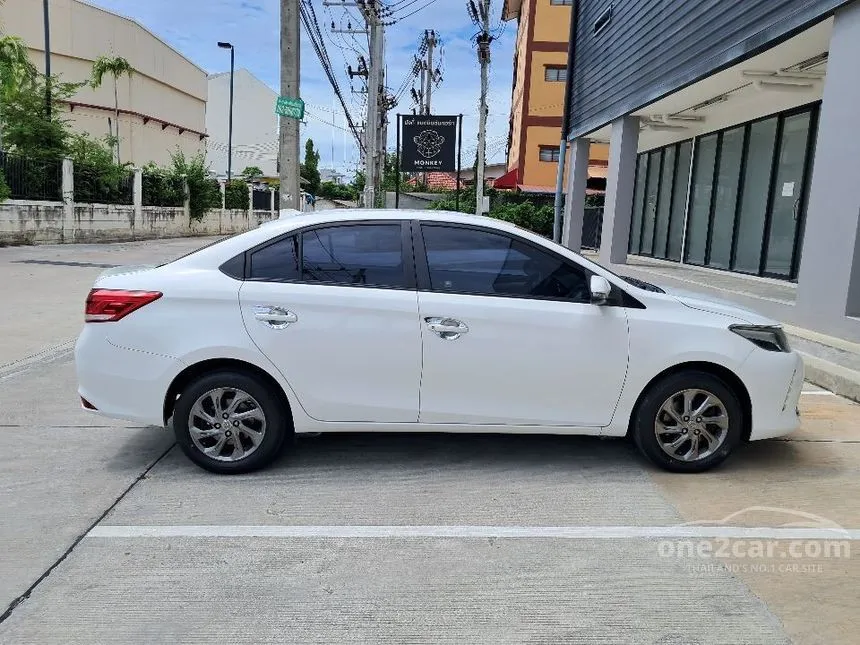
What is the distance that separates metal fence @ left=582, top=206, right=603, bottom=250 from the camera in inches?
940

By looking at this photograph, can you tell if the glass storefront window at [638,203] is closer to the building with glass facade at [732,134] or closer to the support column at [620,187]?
the building with glass facade at [732,134]

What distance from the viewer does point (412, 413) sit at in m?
4.18

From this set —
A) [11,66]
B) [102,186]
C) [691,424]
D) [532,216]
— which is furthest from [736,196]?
[11,66]

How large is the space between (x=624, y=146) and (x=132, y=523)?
40.7 feet

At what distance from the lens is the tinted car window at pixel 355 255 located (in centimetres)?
422

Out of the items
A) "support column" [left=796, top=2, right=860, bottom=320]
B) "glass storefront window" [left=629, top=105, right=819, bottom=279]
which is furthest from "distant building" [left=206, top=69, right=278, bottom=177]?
"support column" [left=796, top=2, right=860, bottom=320]

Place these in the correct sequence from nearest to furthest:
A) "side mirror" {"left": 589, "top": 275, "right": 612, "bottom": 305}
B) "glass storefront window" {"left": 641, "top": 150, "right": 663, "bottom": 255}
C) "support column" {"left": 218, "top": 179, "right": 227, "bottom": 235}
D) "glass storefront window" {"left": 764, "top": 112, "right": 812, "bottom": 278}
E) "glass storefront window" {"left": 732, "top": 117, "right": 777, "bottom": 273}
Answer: "side mirror" {"left": 589, "top": 275, "right": 612, "bottom": 305} → "glass storefront window" {"left": 764, "top": 112, "right": 812, "bottom": 278} → "glass storefront window" {"left": 732, "top": 117, "right": 777, "bottom": 273} → "glass storefront window" {"left": 641, "top": 150, "right": 663, "bottom": 255} → "support column" {"left": 218, "top": 179, "right": 227, "bottom": 235}

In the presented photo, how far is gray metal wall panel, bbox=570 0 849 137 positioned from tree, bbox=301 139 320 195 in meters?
58.6

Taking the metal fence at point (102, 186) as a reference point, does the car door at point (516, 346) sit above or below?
below

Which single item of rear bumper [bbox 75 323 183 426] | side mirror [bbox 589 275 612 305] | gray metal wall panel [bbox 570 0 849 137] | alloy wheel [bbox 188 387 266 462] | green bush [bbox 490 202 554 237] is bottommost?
alloy wheel [bbox 188 387 266 462]

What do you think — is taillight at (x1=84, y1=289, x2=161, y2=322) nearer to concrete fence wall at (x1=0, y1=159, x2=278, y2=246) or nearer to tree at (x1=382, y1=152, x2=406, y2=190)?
concrete fence wall at (x1=0, y1=159, x2=278, y2=246)

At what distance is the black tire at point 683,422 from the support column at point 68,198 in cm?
2157

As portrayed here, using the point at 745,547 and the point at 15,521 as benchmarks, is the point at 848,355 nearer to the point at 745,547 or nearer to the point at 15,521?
the point at 745,547

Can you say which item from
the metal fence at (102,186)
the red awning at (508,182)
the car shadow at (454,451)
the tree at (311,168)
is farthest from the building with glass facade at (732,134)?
the tree at (311,168)
